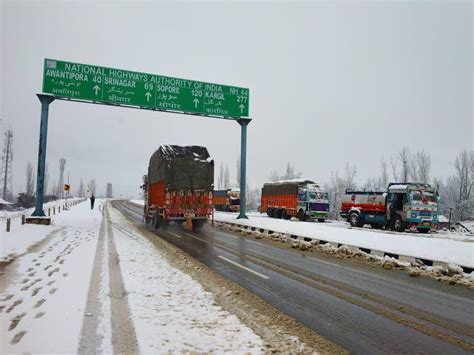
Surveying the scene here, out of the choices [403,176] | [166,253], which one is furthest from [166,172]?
[403,176]

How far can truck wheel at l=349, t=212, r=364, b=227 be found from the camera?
90.0 ft

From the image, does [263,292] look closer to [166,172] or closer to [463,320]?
[463,320]

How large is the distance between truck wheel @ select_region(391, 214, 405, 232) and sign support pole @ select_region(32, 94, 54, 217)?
2236 centimetres

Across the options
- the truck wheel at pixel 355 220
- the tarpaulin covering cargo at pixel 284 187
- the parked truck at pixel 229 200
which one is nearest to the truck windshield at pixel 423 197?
the truck wheel at pixel 355 220

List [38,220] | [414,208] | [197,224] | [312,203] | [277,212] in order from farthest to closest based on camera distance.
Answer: [277,212], [312,203], [414,208], [197,224], [38,220]

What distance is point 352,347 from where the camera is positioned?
4.61 m

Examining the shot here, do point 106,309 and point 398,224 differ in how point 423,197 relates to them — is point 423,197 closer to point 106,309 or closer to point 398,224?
point 398,224

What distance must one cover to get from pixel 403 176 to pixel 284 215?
37.7 meters

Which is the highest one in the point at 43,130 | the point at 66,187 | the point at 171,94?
the point at 171,94

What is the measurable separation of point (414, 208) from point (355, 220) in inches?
200

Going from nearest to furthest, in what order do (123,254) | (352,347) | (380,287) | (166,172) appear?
(352,347), (380,287), (123,254), (166,172)

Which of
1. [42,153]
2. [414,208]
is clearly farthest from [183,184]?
[414,208]

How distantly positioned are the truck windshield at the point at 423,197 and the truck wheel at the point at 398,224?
5.08 feet

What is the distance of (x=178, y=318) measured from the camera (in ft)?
17.9
